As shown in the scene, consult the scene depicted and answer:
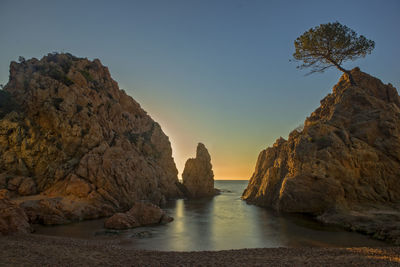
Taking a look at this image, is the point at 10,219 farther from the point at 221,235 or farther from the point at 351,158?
the point at 351,158

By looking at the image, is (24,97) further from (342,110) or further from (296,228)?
(342,110)

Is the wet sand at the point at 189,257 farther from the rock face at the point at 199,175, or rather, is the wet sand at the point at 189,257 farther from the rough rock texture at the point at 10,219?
the rock face at the point at 199,175

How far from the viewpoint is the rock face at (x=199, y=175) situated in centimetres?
6700

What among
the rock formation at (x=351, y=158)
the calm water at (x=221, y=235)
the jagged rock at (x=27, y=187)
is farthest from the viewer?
the jagged rock at (x=27, y=187)

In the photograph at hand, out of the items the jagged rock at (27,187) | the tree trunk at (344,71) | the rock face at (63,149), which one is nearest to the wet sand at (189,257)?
the rock face at (63,149)

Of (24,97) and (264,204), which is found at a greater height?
(24,97)

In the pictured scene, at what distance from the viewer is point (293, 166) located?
32906mm

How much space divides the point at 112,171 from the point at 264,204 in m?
27.9

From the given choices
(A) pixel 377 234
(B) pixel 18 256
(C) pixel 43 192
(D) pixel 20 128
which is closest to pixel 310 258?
(A) pixel 377 234

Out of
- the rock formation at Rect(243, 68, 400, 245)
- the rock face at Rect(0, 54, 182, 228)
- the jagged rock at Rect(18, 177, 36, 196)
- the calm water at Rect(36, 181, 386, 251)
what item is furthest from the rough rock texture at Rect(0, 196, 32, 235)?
the rock formation at Rect(243, 68, 400, 245)

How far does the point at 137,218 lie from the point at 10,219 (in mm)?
10888

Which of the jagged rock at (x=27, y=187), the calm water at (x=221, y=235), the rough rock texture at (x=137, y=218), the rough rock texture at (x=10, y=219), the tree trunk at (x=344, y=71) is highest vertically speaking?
the tree trunk at (x=344, y=71)

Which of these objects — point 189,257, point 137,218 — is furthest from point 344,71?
point 189,257

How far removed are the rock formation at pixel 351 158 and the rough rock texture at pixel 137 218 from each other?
57.9 ft
